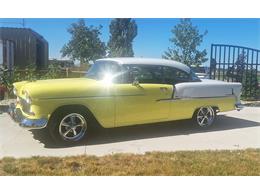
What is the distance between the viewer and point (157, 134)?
20.1ft

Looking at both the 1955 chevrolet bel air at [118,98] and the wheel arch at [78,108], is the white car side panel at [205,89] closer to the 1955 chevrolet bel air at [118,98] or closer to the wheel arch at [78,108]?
the 1955 chevrolet bel air at [118,98]

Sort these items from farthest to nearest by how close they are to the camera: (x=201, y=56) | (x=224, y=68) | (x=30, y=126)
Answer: (x=224, y=68)
(x=201, y=56)
(x=30, y=126)

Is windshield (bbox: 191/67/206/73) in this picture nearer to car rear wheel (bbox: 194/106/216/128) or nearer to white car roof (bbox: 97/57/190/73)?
white car roof (bbox: 97/57/190/73)

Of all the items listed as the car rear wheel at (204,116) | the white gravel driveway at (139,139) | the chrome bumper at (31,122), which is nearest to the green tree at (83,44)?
the white gravel driveway at (139,139)

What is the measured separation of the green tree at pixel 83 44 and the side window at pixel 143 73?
741 millimetres

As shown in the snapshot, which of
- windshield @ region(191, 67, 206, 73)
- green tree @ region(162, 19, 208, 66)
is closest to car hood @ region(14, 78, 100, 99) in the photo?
green tree @ region(162, 19, 208, 66)

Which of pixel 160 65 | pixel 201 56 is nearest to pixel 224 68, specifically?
pixel 201 56

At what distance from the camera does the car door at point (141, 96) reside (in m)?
5.58

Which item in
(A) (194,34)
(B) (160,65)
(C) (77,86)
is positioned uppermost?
(A) (194,34)

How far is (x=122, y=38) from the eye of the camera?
6.38 meters

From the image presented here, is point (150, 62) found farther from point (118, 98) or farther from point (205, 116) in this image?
point (205, 116)

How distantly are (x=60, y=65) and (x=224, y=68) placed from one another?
16.2 ft
